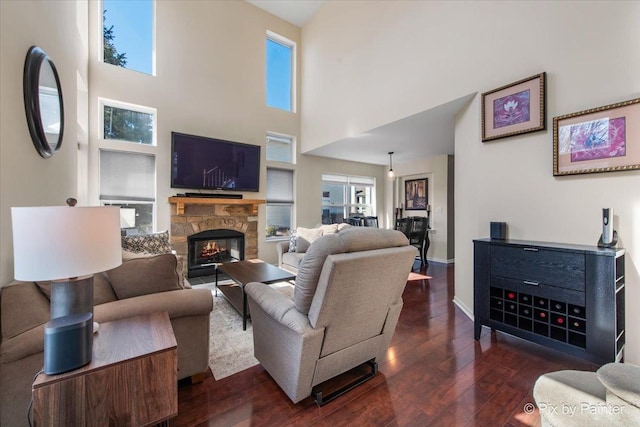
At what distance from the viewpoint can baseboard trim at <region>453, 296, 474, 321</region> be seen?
9.76 feet

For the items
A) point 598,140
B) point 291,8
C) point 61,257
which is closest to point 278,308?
point 61,257

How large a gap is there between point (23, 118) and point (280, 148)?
430 centimetres

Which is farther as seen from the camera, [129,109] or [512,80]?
[129,109]

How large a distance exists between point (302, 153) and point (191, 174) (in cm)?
237

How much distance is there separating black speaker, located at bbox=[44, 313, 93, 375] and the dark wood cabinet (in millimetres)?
2833

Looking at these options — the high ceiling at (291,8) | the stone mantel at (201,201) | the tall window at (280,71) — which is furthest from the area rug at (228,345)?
the high ceiling at (291,8)

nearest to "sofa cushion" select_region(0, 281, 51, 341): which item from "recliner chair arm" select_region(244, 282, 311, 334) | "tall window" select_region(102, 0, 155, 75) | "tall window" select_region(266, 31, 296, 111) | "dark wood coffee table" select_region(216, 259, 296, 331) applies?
"recliner chair arm" select_region(244, 282, 311, 334)

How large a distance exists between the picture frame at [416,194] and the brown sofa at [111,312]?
5.63 m

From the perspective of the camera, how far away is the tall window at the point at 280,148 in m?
5.65

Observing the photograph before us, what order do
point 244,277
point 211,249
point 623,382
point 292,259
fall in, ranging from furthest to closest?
point 211,249
point 292,259
point 244,277
point 623,382

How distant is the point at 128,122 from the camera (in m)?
4.18

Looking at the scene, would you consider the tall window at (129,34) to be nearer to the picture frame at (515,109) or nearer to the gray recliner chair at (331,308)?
the gray recliner chair at (331,308)

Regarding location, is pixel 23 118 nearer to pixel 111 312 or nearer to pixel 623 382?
pixel 111 312

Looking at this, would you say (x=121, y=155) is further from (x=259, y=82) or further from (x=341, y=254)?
(x=341, y=254)
